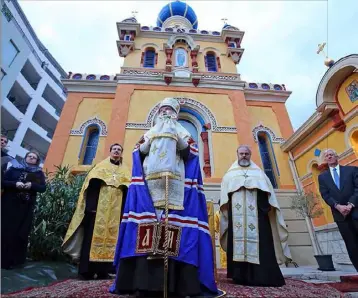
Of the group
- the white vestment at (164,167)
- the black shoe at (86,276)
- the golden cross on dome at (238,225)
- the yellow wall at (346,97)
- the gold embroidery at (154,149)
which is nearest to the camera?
the white vestment at (164,167)

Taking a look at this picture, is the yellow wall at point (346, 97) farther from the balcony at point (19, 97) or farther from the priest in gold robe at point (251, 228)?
the balcony at point (19, 97)

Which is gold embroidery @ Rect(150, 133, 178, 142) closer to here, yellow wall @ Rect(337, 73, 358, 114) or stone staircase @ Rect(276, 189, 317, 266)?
yellow wall @ Rect(337, 73, 358, 114)

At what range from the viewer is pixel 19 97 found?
61.9 ft

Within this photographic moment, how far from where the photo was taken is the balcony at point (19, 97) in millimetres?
17734

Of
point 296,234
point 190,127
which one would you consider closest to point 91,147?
point 190,127

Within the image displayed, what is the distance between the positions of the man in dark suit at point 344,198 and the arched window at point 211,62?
8195mm

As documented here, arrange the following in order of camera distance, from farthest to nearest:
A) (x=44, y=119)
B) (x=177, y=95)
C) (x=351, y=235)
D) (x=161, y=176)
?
(x=44, y=119) → (x=177, y=95) → (x=351, y=235) → (x=161, y=176)

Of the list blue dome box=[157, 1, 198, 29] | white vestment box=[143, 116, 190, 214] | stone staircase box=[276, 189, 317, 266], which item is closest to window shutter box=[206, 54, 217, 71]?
blue dome box=[157, 1, 198, 29]

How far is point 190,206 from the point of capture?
7.33ft

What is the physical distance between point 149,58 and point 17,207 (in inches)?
353

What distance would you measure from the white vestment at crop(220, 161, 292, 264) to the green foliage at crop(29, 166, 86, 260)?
3058mm

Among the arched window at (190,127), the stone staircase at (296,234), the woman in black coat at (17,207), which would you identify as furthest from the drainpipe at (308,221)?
the woman in black coat at (17,207)

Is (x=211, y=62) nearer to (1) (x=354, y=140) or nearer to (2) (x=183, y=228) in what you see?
(1) (x=354, y=140)

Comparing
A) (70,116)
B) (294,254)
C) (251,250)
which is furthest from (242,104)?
(251,250)
